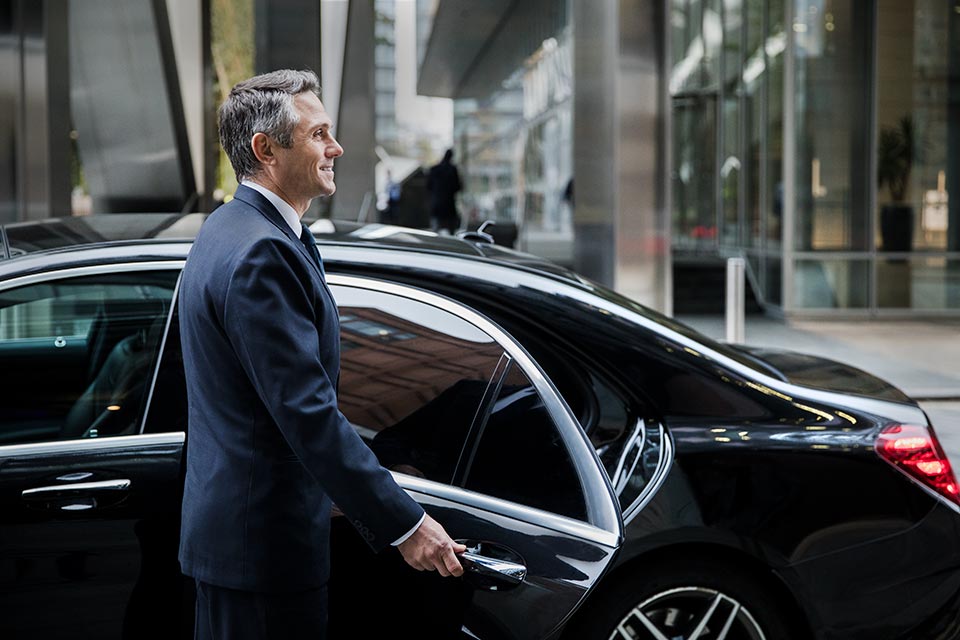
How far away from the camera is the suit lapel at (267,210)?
2143 mm

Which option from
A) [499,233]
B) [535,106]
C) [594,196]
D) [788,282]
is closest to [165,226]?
[594,196]

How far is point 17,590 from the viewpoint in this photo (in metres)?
2.76

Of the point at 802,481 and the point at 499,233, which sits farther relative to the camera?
the point at 499,233

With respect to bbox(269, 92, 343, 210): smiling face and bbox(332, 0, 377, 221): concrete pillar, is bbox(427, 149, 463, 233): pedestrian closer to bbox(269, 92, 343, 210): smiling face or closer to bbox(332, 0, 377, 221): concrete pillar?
bbox(332, 0, 377, 221): concrete pillar

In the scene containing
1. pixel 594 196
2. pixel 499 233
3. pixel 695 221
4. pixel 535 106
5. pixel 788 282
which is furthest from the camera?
pixel 535 106

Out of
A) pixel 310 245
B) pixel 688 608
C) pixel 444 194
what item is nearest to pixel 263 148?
pixel 310 245

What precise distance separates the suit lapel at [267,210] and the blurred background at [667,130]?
949cm

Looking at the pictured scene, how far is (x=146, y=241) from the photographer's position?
10.3 feet

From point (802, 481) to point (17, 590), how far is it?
1.97 metres

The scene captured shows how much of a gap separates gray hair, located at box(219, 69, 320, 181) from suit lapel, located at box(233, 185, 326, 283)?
0.05 m

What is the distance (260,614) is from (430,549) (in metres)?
0.33

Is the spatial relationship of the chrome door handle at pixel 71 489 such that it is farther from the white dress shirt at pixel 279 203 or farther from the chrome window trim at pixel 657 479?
the chrome window trim at pixel 657 479

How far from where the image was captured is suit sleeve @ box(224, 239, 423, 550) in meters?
1.99

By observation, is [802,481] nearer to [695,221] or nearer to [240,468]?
[240,468]
